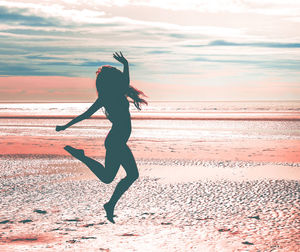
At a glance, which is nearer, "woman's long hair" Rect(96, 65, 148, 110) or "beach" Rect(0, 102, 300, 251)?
"woman's long hair" Rect(96, 65, 148, 110)

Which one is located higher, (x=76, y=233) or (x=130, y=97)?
(x=130, y=97)

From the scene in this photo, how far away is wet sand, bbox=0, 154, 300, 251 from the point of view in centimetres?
521

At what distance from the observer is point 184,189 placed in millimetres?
8273

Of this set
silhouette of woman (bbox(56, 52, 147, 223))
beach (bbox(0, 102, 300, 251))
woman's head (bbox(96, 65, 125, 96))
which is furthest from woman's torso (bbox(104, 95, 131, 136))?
beach (bbox(0, 102, 300, 251))

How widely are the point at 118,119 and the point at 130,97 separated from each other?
0.49 meters

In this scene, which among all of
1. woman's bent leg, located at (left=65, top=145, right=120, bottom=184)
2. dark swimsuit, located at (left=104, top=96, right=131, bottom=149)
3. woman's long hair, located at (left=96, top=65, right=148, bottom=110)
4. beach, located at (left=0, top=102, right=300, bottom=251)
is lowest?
beach, located at (left=0, top=102, right=300, bottom=251)

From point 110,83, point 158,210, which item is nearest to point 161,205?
point 158,210

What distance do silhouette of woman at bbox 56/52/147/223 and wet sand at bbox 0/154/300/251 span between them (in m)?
1.09

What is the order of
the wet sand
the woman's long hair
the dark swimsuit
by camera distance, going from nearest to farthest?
1. the dark swimsuit
2. the woman's long hair
3. the wet sand

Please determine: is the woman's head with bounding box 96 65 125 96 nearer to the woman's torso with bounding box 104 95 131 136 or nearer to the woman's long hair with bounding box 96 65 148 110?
the woman's long hair with bounding box 96 65 148 110

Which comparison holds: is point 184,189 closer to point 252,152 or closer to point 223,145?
point 252,152

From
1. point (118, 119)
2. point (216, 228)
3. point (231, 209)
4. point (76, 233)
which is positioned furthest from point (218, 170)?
point (118, 119)

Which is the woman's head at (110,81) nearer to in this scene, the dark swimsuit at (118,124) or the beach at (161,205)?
the dark swimsuit at (118,124)

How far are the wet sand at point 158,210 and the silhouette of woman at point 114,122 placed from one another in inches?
42.9
